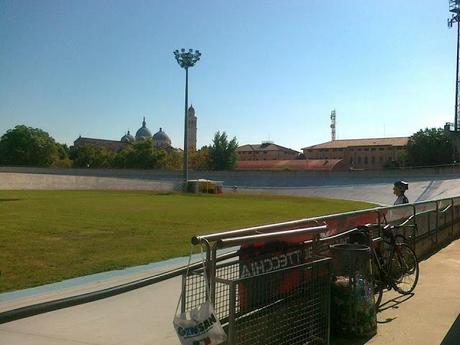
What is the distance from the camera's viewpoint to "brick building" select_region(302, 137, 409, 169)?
156 metres

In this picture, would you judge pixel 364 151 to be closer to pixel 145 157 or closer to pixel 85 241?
pixel 145 157

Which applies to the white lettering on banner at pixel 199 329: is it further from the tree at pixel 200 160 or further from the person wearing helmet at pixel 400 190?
the tree at pixel 200 160

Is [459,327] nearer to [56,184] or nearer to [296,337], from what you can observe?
[296,337]

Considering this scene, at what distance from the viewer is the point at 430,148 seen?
358 ft

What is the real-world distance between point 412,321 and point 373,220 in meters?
2.33

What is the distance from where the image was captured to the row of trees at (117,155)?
4572 inches

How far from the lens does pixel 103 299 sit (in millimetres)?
7602

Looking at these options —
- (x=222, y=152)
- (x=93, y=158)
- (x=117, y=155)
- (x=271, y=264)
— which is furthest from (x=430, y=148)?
(x=271, y=264)

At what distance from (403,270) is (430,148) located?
10785 cm

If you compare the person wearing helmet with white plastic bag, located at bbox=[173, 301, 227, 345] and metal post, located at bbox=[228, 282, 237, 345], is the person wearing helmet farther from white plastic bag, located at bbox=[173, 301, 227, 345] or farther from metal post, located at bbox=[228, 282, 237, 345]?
white plastic bag, located at bbox=[173, 301, 227, 345]

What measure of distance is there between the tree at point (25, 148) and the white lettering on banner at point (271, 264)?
132 meters

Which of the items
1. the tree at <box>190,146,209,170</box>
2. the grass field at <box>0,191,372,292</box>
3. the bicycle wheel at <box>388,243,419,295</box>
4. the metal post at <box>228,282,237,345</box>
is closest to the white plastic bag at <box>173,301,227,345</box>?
the metal post at <box>228,282,237,345</box>

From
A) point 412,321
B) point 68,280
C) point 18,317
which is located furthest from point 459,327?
point 68,280

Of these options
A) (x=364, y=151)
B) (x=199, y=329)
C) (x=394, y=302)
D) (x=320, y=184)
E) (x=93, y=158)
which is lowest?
(x=320, y=184)
